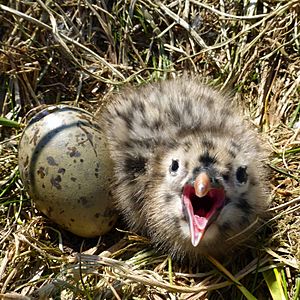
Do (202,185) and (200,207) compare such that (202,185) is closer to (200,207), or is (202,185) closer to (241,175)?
(200,207)

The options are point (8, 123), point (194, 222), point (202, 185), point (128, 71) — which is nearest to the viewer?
point (202, 185)

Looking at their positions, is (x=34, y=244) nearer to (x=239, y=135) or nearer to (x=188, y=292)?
(x=188, y=292)

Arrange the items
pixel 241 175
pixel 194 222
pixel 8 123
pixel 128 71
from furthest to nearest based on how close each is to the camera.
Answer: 1. pixel 128 71
2. pixel 8 123
3. pixel 241 175
4. pixel 194 222

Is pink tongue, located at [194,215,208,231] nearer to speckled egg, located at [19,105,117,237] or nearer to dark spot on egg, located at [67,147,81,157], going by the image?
speckled egg, located at [19,105,117,237]

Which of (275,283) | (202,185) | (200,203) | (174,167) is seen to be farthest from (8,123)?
(275,283)

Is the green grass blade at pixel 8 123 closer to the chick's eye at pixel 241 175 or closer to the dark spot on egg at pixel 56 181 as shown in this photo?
the dark spot on egg at pixel 56 181

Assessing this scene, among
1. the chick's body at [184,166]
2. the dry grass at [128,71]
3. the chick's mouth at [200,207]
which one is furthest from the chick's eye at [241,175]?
the dry grass at [128,71]

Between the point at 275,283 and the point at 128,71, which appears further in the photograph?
the point at 128,71
